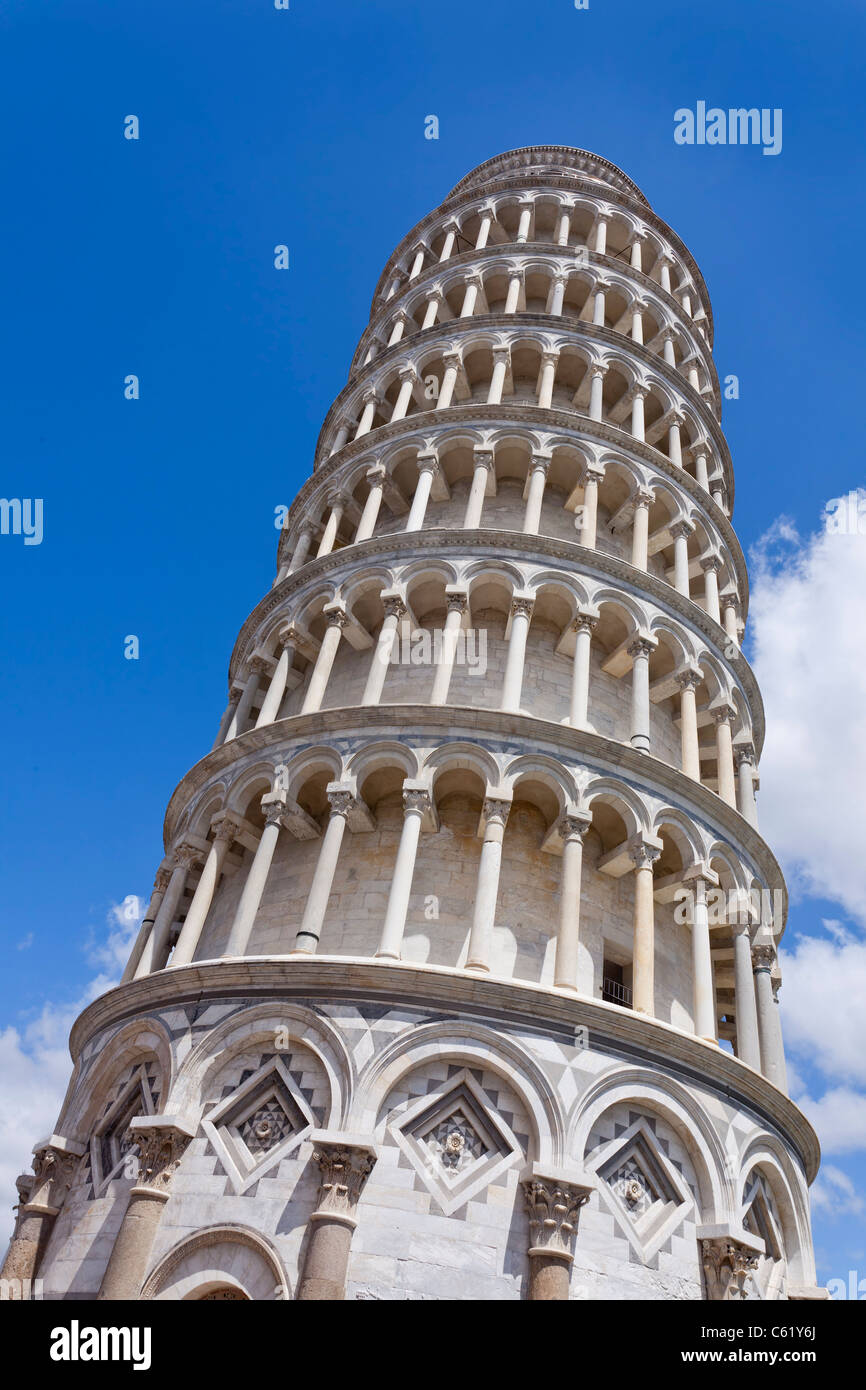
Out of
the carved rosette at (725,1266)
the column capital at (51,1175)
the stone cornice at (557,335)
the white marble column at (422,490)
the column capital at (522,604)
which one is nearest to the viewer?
the carved rosette at (725,1266)

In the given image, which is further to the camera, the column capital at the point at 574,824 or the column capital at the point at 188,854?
the column capital at the point at 188,854

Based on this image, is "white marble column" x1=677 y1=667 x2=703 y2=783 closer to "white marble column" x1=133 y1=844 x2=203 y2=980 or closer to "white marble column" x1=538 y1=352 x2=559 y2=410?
"white marble column" x1=538 y1=352 x2=559 y2=410

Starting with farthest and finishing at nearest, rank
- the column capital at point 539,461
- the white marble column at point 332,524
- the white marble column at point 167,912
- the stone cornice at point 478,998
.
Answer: the white marble column at point 332,524, the column capital at point 539,461, the white marble column at point 167,912, the stone cornice at point 478,998

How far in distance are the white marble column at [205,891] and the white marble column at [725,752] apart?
8792 millimetres

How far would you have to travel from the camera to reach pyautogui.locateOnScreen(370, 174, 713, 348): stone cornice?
98.1 feet

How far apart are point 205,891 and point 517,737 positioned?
5.56 m

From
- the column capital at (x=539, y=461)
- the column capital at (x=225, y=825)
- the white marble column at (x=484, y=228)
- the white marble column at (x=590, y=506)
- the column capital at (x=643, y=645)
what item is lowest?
the column capital at (x=225, y=825)

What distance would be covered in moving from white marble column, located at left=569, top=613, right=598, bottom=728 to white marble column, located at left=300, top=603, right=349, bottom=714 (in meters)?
4.34

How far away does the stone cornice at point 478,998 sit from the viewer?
13.2m

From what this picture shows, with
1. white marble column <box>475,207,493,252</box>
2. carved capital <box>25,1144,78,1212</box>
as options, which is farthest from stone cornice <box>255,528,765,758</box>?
white marble column <box>475,207,493,252</box>

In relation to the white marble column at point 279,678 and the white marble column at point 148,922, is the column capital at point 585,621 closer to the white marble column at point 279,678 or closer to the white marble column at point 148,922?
the white marble column at point 279,678

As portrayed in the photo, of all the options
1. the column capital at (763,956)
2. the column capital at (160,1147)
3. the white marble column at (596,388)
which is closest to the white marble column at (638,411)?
the white marble column at (596,388)
